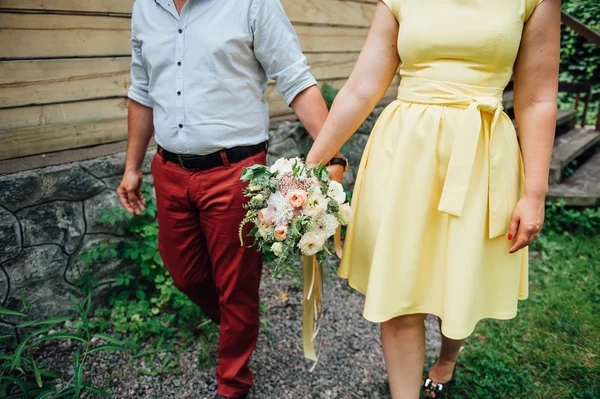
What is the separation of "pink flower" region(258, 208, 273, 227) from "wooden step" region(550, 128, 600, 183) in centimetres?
407

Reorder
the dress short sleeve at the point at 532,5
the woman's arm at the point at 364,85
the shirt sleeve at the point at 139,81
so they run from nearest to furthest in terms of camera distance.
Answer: the dress short sleeve at the point at 532,5 < the woman's arm at the point at 364,85 < the shirt sleeve at the point at 139,81

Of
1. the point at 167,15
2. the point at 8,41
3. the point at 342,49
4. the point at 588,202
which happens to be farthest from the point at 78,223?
the point at 588,202

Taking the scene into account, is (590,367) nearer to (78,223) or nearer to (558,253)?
(558,253)

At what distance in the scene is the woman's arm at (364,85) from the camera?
1.65 m

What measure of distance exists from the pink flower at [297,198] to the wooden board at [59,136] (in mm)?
1817

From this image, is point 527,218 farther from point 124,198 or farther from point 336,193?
point 124,198

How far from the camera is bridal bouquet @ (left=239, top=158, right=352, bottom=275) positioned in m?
1.47

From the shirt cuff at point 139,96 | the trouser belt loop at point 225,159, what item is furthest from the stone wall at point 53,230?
the trouser belt loop at point 225,159

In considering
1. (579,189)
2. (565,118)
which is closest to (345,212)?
(579,189)

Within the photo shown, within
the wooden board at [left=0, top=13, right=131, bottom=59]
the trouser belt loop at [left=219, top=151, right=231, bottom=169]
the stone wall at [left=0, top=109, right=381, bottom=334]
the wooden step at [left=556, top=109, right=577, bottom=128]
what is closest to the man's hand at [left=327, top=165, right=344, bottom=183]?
the trouser belt loop at [left=219, top=151, right=231, bottom=169]

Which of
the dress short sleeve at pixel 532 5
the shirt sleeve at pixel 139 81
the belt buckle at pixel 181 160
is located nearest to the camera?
the dress short sleeve at pixel 532 5

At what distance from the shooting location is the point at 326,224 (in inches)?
59.0

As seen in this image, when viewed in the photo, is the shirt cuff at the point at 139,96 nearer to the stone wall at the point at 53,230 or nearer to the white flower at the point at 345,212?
the stone wall at the point at 53,230

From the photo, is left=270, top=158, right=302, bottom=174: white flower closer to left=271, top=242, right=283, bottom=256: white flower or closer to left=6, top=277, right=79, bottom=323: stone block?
left=271, top=242, right=283, bottom=256: white flower
